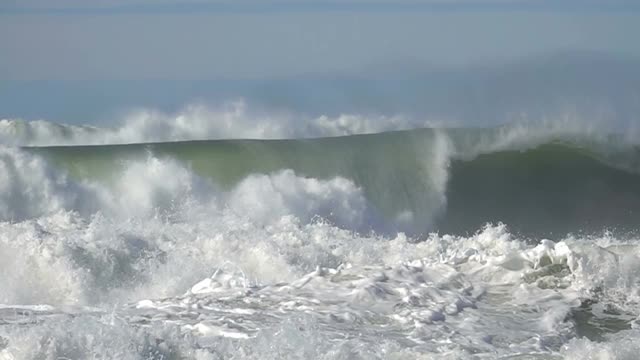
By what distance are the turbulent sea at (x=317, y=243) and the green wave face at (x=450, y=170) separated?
0.04m

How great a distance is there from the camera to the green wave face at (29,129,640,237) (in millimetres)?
17953

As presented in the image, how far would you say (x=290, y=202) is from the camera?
1725cm

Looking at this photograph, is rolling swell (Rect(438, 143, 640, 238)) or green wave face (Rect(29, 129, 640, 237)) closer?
rolling swell (Rect(438, 143, 640, 238))

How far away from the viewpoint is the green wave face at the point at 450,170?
18.0m

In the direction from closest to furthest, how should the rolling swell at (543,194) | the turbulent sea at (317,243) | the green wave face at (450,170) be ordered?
the turbulent sea at (317,243) → the rolling swell at (543,194) → the green wave face at (450,170)

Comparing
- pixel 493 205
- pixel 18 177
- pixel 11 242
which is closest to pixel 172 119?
pixel 18 177

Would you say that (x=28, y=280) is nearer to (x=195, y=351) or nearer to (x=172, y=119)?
(x=195, y=351)

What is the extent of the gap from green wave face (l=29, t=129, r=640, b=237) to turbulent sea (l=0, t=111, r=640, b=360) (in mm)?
41

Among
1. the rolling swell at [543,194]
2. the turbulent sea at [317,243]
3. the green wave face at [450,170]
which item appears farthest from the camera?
the green wave face at [450,170]

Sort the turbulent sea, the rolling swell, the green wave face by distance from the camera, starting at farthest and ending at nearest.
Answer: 1. the green wave face
2. the rolling swell
3. the turbulent sea

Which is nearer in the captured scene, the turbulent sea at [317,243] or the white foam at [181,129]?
the turbulent sea at [317,243]

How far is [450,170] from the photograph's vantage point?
19.4m

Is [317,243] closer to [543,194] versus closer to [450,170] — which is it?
[543,194]

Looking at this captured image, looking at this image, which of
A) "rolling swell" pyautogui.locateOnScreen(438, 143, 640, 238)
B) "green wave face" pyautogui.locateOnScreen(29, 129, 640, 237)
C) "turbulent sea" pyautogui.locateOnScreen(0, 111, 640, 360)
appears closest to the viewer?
"turbulent sea" pyautogui.locateOnScreen(0, 111, 640, 360)
